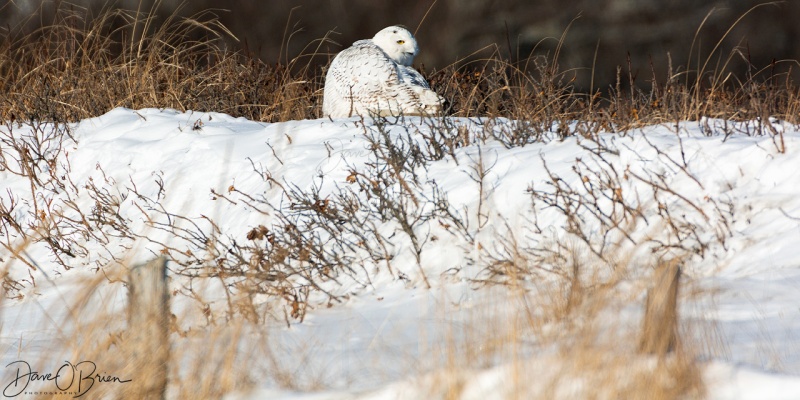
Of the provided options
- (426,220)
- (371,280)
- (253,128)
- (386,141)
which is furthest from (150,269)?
(253,128)

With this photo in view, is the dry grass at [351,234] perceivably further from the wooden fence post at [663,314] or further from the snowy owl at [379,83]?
the snowy owl at [379,83]

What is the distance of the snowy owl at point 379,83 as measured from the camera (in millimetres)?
5758

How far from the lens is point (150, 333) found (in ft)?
8.06

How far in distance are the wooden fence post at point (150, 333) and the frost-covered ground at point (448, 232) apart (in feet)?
0.98

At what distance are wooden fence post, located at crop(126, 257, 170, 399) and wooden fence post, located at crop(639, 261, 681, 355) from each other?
52.8 inches

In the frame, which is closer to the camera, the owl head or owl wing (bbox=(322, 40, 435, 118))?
owl wing (bbox=(322, 40, 435, 118))

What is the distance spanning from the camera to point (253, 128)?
6004 millimetres

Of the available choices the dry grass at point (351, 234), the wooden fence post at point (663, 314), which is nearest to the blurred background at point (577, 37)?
the dry grass at point (351, 234)

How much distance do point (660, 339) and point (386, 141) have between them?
2599 mm

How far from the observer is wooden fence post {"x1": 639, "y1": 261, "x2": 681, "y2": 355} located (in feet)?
7.38

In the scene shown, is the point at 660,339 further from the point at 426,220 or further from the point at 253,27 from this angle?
the point at 253,27

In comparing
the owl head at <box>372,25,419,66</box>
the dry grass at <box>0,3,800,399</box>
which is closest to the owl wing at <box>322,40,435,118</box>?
the owl head at <box>372,25,419,66</box>
